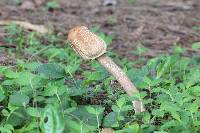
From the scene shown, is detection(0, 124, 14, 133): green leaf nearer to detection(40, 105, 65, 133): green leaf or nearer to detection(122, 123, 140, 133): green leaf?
detection(40, 105, 65, 133): green leaf

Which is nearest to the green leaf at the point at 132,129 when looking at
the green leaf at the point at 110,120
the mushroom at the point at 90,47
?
the green leaf at the point at 110,120

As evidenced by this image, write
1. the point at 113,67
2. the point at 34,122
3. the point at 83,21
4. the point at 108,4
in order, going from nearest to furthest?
1. the point at 34,122
2. the point at 113,67
3. the point at 83,21
4. the point at 108,4

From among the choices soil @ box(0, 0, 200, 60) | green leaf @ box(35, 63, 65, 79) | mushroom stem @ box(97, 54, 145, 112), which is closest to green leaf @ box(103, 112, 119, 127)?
mushroom stem @ box(97, 54, 145, 112)

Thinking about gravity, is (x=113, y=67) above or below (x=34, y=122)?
above

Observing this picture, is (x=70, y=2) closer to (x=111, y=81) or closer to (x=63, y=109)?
(x=111, y=81)

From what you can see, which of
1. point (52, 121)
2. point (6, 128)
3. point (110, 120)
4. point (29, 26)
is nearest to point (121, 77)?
point (110, 120)

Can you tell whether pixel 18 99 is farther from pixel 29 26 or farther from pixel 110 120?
pixel 29 26

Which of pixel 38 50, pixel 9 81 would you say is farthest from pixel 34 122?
pixel 38 50
